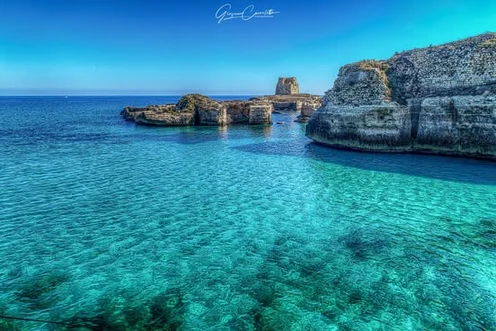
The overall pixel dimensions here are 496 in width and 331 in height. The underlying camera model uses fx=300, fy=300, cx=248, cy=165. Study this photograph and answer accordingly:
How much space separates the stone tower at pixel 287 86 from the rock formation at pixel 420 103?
10706 centimetres

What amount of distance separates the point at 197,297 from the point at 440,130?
93.1 feet

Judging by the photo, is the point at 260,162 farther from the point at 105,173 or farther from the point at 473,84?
the point at 473,84

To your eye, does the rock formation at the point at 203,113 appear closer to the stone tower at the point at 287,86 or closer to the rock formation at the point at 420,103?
the rock formation at the point at 420,103

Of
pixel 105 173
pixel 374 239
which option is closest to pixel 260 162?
pixel 105 173

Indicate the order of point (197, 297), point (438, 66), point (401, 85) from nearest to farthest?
point (197, 297)
point (438, 66)
point (401, 85)

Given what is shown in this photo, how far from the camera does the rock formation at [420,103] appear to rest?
2583cm

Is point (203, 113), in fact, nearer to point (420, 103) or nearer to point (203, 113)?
point (203, 113)

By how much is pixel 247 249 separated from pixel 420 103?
2627 centimetres

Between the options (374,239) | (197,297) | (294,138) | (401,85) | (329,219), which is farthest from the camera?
(294,138)

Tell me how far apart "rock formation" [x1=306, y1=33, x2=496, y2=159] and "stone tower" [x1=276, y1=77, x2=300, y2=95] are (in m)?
107

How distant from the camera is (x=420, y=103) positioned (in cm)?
2917

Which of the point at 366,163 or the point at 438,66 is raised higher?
the point at 438,66

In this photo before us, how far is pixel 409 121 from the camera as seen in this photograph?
29.6 m

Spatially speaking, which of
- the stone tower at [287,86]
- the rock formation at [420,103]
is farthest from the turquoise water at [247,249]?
the stone tower at [287,86]
